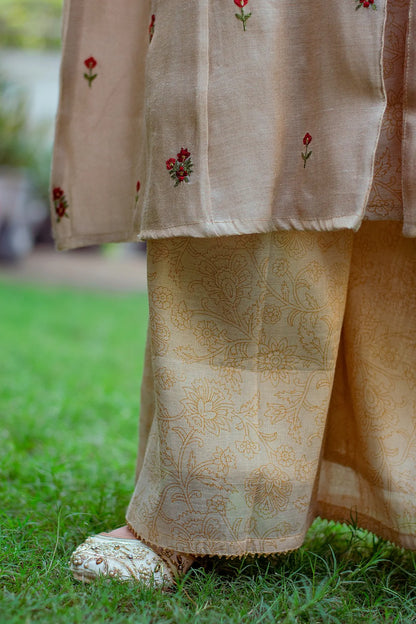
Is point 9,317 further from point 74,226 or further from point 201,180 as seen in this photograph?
point 201,180

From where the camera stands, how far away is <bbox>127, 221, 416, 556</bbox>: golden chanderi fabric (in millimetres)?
928

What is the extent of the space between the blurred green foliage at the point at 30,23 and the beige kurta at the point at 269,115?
8024 mm

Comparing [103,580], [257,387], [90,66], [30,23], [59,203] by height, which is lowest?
[103,580]

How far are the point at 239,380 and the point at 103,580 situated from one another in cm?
33

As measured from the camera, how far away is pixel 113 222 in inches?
42.9

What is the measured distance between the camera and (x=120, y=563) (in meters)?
0.94

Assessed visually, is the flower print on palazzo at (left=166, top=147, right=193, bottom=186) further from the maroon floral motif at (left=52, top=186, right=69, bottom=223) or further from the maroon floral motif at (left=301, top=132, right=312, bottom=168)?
the maroon floral motif at (left=52, top=186, right=69, bottom=223)

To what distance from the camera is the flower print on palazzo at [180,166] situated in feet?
2.88

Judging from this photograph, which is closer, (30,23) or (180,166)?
(180,166)

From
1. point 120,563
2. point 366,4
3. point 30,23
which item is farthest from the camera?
point 30,23

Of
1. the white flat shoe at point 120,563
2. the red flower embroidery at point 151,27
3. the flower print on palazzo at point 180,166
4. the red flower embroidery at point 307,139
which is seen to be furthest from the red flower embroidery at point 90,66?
the white flat shoe at point 120,563

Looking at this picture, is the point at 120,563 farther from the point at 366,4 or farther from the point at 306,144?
the point at 366,4

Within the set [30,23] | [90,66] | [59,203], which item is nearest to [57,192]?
[59,203]

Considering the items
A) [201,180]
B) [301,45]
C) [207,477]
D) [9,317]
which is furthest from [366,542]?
[9,317]
